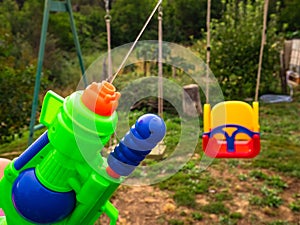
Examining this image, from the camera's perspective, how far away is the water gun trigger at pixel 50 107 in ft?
3.55

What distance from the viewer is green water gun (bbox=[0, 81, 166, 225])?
961 mm

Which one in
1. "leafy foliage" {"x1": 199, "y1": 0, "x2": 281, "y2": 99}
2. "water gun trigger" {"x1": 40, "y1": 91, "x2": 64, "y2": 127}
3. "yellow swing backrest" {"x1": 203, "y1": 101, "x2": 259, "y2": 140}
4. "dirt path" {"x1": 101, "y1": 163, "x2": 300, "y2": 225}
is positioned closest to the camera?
"water gun trigger" {"x1": 40, "y1": 91, "x2": 64, "y2": 127}

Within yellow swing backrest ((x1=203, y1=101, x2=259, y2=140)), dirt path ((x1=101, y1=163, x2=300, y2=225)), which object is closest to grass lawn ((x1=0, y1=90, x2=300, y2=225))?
dirt path ((x1=101, y1=163, x2=300, y2=225))

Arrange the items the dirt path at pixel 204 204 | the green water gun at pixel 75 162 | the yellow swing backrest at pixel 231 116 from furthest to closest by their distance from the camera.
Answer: the dirt path at pixel 204 204
the yellow swing backrest at pixel 231 116
the green water gun at pixel 75 162

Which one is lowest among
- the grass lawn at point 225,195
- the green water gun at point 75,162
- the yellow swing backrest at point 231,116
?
the grass lawn at point 225,195

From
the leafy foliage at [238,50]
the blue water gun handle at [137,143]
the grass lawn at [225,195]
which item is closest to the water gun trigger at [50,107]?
the blue water gun handle at [137,143]

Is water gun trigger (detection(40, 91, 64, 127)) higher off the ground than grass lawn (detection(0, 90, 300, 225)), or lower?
higher

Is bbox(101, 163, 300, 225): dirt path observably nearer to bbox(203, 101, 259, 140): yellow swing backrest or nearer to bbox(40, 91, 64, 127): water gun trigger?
bbox(203, 101, 259, 140): yellow swing backrest

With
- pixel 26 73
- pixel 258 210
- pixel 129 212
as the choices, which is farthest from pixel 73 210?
pixel 26 73

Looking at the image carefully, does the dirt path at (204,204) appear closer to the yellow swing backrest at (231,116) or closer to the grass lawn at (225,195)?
the grass lawn at (225,195)

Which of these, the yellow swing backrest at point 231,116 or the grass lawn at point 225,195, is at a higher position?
the yellow swing backrest at point 231,116

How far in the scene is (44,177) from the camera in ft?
3.44

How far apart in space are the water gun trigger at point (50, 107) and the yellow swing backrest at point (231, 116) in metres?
0.95

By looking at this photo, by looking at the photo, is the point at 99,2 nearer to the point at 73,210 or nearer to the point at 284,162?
the point at 284,162
